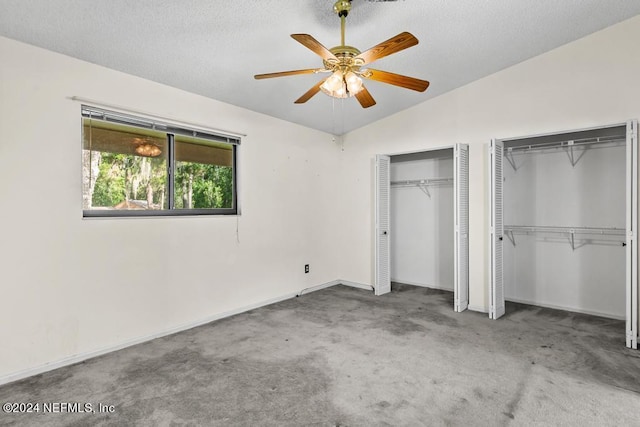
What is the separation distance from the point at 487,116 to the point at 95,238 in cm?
406

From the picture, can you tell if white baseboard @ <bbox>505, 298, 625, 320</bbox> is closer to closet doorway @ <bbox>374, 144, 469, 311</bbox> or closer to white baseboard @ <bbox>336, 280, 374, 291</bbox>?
closet doorway @ <bbox>374, 144, 469, 311</bbox>

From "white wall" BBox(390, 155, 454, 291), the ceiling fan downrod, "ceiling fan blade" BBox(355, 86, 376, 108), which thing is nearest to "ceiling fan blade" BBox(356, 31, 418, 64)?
the ceiling fan downrod

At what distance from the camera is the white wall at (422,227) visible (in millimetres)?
4844

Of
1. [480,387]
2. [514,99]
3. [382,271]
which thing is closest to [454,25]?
[514,99]

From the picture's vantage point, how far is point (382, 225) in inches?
183

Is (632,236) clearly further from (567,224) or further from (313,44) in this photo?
(313,44)

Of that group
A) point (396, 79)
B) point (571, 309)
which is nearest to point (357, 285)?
point (571, 309)

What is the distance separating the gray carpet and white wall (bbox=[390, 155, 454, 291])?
1.42 m

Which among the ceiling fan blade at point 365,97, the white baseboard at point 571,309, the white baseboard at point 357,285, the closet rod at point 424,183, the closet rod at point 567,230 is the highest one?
the ceiling fan blade at point 365,97

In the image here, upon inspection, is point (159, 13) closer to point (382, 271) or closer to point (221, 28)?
point (221, 28)

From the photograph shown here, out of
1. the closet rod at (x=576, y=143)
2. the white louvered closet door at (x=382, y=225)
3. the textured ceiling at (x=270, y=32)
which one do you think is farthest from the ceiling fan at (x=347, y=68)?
the closet rod at (x=576, y=143)

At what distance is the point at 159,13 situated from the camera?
2.22m

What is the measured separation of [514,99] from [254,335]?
361cm

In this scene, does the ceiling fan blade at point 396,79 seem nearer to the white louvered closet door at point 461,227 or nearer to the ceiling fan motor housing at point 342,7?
the ceiling fan motor housing at point 342,7
